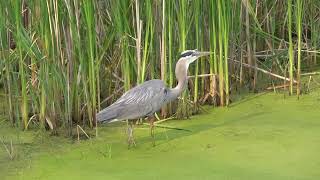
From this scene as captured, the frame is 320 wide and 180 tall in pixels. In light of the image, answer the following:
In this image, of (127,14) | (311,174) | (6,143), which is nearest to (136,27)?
(127,14)

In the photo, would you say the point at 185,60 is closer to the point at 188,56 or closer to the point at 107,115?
the point at 188,56

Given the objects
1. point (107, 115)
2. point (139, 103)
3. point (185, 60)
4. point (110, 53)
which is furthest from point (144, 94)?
point (110, 53)

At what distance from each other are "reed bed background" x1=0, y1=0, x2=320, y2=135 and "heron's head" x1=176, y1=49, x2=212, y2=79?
10cm

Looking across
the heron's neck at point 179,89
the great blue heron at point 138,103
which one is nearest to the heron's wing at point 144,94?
the great blue heron at point 138,103

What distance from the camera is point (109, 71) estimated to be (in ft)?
12.8

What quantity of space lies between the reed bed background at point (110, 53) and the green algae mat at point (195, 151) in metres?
0.15

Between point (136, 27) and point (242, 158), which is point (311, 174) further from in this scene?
point (136, 27)

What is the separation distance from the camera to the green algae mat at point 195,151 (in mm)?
2816

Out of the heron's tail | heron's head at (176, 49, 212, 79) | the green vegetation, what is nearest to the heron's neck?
heron's head at (176, 49, 212, 79)

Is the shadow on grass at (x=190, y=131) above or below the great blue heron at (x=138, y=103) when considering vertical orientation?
below

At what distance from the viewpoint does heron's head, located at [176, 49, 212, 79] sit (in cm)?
350

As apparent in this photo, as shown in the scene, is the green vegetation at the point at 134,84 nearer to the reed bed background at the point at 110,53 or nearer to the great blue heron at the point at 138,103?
the reed bed background at the point at 110,53

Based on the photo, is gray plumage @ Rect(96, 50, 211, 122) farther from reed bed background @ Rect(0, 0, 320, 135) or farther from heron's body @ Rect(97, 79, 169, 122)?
reed bed background @ Rect(0, 0, 320, 135)

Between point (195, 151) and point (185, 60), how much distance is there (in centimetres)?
60
